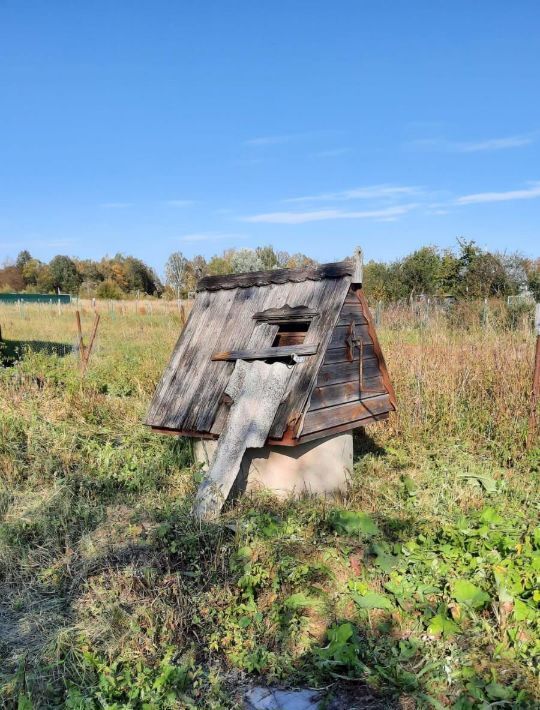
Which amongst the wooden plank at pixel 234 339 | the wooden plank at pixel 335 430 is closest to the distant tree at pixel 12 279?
the wooden plank at pixel 234 339

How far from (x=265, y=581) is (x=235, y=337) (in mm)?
2425

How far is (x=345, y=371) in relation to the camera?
5258 millimetres

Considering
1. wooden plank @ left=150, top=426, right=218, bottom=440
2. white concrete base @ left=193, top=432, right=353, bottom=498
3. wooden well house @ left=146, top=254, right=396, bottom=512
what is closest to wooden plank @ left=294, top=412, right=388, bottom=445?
wooden well house @ left=146, top=254, right=396, bottom=512

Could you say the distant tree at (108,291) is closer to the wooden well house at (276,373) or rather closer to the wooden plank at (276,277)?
the wooden plank at (276,277)

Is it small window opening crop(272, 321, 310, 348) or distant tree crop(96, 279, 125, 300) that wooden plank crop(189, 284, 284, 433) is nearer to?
small window opening crop(272, 321, 310, 348)

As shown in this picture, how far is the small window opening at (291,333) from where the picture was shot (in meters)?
5.23

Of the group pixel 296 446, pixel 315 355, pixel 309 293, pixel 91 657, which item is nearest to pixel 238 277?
pixel 309 293

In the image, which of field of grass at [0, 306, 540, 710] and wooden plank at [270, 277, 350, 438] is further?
wooden plank at [270, 277, 350, 438]

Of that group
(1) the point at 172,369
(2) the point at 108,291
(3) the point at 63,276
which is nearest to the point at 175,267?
(2) the point at 108,291

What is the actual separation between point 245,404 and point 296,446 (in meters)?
0.61

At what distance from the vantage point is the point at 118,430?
711 centimetres

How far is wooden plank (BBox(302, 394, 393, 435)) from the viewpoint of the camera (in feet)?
15.5

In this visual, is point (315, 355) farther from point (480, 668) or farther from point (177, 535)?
point (480, 668)

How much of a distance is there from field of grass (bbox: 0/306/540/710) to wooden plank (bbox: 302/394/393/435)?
694mm
